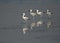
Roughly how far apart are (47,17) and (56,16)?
6cm

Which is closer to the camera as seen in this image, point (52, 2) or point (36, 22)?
Result: point (36, 22)

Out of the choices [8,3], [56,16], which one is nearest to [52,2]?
[56,16]

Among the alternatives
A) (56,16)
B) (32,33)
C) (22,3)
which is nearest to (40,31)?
(32,33)

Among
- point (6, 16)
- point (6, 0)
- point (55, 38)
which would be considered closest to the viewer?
point (55, 38)

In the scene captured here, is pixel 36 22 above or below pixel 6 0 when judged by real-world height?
below

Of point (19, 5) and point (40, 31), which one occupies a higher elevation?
point (19, 5)

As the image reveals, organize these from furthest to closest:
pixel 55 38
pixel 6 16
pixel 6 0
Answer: pixel 6 0 → pixel 6 16 → pixel 55 38

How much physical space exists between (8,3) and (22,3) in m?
0.09

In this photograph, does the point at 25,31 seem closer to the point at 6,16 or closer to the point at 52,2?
the point at 6,16

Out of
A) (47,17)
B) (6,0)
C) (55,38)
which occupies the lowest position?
(55,38)

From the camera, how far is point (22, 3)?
1346 mm

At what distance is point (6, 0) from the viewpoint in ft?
4.46

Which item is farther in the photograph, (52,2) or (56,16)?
(52,2)

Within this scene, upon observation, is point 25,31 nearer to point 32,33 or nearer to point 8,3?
point 32,33
